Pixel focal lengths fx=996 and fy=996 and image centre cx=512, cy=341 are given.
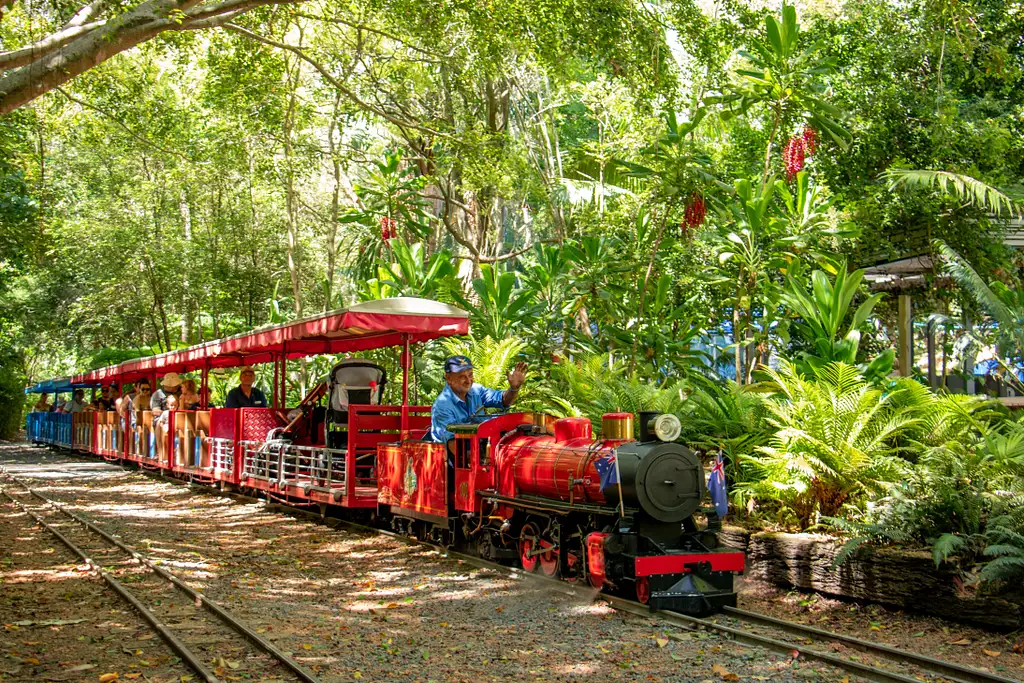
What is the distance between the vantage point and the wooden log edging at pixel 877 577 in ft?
22.1

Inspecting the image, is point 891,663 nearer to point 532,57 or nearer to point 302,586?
point 302,586

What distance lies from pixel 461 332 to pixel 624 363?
3769 millimetres

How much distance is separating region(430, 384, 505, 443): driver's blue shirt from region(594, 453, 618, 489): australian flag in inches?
90.7

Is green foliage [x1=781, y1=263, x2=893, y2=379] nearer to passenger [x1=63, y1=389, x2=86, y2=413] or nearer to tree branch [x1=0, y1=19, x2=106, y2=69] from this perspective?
tree branch [x1=0, y1=19, x2=106, y2=69]

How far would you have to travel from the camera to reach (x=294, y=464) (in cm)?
1312

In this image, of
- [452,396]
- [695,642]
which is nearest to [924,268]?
[452,396]

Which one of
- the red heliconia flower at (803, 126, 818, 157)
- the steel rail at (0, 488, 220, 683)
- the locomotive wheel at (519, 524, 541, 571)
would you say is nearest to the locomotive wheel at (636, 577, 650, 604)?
the locomotive wheel at (519, 524, 541, 571)

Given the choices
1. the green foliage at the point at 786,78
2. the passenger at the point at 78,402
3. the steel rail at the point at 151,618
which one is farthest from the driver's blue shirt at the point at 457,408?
the passenger at the point at 78,402

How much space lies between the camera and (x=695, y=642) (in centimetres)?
651

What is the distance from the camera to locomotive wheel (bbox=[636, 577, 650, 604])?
7.40 meters

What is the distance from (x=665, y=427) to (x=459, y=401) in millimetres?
3035

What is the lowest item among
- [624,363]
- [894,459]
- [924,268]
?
[894,459]

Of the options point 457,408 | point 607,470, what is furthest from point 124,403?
point 607,470

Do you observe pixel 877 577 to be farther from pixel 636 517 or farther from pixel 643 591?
pixel 636 517
